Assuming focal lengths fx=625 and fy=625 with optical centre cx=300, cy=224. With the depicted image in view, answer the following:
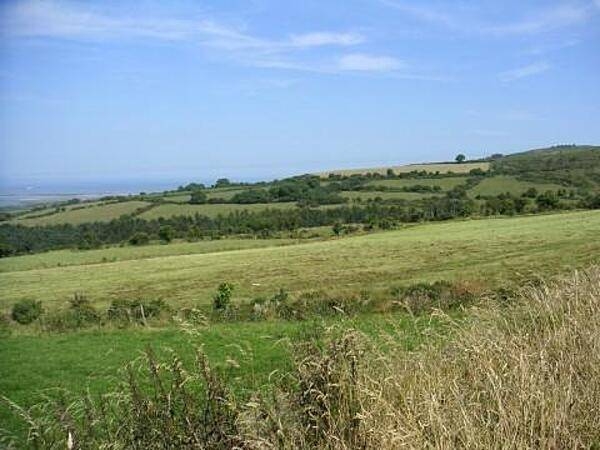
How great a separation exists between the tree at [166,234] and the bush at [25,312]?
48.8 meters

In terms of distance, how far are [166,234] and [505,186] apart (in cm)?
5362

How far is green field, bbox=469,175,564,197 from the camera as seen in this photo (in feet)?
310

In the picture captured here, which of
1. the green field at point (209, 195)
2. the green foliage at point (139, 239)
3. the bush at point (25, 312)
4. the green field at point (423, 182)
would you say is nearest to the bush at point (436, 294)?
the bush at point (25, 312)

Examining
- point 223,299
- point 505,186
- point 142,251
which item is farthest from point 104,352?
point 505,186

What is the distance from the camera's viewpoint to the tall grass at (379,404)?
13.8 feet

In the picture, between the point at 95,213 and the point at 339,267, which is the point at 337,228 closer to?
the point at 339,267

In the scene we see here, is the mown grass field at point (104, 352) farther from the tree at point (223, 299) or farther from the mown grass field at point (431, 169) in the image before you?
the mown grass field at point (431, 169)

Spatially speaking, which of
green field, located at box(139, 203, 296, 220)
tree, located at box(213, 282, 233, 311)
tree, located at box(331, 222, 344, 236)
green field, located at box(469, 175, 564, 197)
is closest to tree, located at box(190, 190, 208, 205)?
green field, located at box(139, 203, 296, 220)

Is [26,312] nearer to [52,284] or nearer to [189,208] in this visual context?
[52,284]

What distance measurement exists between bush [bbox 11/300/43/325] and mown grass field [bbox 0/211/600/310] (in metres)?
1.31

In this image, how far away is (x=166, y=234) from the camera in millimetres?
84375

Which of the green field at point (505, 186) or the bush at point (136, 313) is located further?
the green field at point (505, 186)

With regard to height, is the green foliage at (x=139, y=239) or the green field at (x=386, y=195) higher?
the green field at (x=386, y=195)

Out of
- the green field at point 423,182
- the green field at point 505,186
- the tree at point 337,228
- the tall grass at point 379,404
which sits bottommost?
the tree at point 337,228
